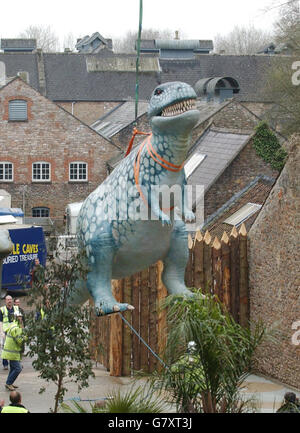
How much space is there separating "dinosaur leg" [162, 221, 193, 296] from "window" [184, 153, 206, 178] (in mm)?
19135

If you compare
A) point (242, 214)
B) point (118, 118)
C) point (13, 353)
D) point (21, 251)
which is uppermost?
point (118, 118)

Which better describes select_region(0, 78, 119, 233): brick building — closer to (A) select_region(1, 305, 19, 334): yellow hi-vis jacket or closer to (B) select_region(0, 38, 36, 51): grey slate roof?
(A) select_region(1, 305, 19, 334): yellow hi-vis jacket

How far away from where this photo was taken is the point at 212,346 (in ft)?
27.5

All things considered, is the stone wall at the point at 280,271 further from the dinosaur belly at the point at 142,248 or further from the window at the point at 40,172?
the window at the point at 40,172

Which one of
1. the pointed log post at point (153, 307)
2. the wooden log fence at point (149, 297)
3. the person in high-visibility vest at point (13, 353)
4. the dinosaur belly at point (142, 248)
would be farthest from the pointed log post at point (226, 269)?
the dinosaur belly at point (142, 248)

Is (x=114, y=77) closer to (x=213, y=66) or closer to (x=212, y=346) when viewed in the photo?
(x=213, y=66)

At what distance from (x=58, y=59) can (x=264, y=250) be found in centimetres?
4555

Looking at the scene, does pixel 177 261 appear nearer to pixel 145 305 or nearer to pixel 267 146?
pixel 145 305

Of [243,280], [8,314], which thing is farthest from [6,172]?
[8,314]

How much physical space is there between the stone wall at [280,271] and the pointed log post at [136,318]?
2362mm

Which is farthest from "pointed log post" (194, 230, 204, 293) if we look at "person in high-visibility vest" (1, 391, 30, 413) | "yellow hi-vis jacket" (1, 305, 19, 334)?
"person in high-visibility vest" (1, 391, 30, 413)

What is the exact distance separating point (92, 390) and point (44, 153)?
27377 millimetres

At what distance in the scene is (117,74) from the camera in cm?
5869
